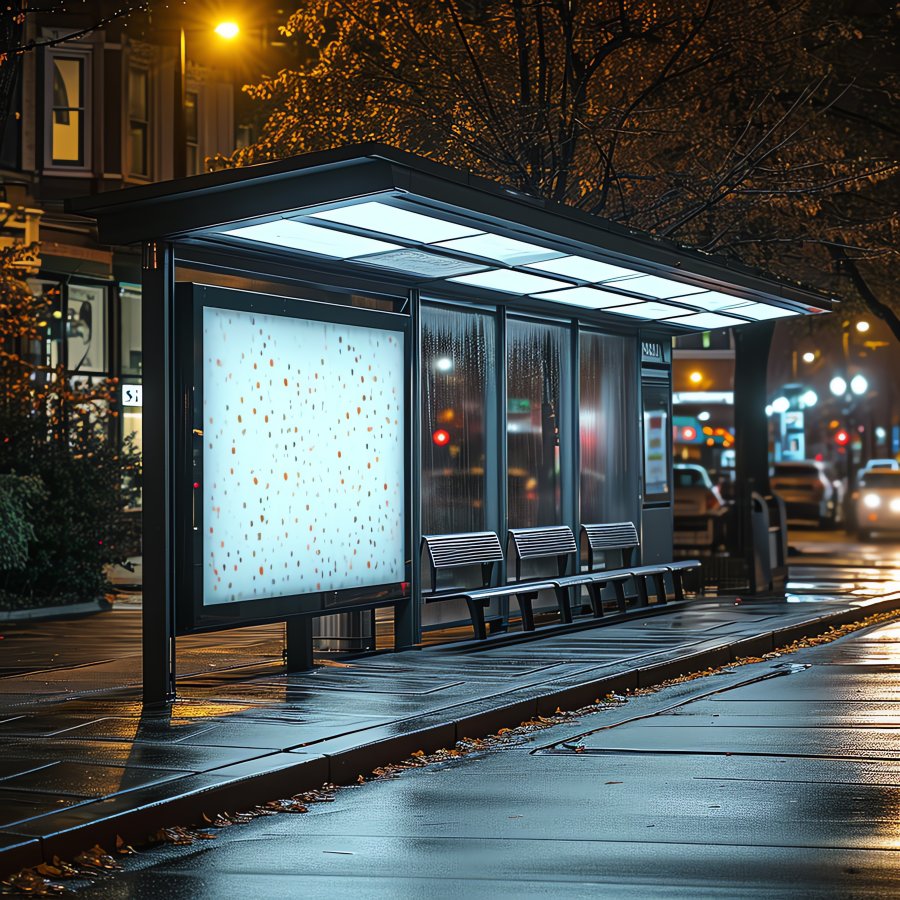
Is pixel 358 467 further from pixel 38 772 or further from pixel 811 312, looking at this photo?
pixel 811 312

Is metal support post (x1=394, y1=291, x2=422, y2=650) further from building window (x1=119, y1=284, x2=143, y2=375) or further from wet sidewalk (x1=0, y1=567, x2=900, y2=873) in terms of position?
building window (x1=119, y1=284, x2=143, y2=375)

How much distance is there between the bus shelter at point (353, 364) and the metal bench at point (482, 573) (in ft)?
0.84

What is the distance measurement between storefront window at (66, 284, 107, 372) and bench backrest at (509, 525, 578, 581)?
44.0ft

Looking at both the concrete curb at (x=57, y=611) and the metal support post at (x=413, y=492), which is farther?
the concrete curb at (x=57, y=611)

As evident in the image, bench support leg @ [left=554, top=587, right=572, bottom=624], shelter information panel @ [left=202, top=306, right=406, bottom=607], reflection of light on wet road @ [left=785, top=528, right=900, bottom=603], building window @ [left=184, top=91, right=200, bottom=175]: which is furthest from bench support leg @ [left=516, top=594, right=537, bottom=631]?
building window @ [left=184, top=91, right=200, bottom=175]

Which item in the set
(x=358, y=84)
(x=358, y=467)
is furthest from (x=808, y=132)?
(x=358, y=467)

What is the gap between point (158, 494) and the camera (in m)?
11.8

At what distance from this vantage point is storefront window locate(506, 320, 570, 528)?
17.8m

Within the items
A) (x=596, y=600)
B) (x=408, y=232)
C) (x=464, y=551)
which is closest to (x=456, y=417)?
(x=464, y=551)

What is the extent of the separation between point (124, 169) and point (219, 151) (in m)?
2.57

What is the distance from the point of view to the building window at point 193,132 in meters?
31.8

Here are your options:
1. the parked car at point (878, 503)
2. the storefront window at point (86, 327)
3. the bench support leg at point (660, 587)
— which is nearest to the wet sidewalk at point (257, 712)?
the bench support leg at point (660, 587)

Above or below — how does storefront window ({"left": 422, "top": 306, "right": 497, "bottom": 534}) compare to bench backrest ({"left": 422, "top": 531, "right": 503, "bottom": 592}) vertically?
above

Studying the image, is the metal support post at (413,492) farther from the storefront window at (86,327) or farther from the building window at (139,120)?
the building window at (139,120)
